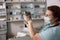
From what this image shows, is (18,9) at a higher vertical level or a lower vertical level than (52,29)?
lower

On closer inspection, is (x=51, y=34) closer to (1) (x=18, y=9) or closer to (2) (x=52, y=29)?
(2) (x=52, y=29)

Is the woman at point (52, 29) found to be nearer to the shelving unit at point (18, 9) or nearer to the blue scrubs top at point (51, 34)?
the blue scrubs top at point (51, 34)

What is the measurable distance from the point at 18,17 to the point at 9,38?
62 centimetres

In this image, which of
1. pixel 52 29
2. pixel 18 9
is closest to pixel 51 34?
pixel 52 29

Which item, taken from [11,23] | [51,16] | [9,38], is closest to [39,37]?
[51,16]

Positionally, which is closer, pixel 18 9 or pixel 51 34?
pixel 51 34

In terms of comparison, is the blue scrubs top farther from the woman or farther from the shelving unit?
the shelving unit

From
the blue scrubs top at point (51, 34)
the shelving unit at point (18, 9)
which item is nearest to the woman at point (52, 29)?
the blue scrubs top at point (51, 34)

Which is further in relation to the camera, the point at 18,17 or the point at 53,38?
the point at 18,17

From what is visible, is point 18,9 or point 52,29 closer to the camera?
point 52,29

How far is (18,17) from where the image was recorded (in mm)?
3873

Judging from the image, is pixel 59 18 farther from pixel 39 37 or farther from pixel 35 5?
pixel 35 5

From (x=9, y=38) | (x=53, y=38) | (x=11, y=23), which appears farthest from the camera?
(x=11, y=23)

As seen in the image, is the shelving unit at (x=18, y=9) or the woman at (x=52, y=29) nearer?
the woman at (x=52, y=29)
